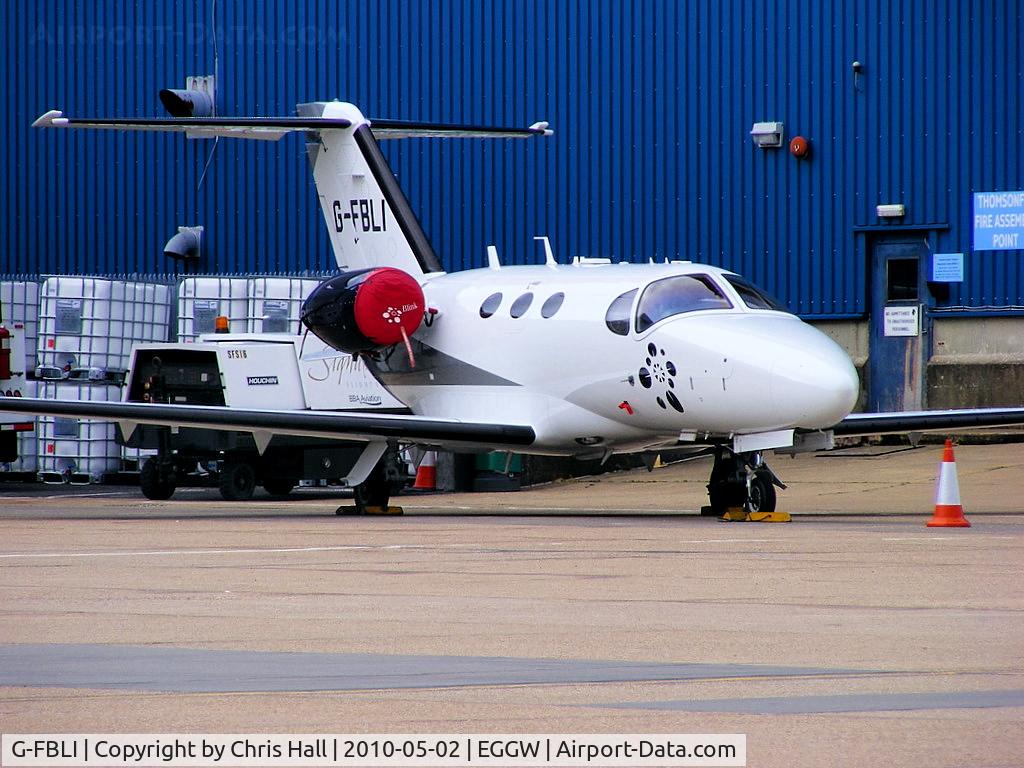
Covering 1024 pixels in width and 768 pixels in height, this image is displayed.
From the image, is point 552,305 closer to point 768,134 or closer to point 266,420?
point 266,420

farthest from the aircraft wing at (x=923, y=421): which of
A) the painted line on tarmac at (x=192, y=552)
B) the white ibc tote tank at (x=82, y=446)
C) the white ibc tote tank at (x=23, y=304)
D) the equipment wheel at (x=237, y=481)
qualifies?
the white ibc tote tank at (x=23, y=304)

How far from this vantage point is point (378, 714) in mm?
5406

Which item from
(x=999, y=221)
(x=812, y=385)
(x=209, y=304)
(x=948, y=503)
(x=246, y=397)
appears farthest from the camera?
(x=999, y=221)

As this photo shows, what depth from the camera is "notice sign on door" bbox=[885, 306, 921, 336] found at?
28.6m

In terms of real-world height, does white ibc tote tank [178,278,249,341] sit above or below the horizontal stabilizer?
below

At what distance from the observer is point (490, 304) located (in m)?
19.1

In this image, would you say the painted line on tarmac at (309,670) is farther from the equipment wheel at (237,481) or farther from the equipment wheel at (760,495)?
the equipment wheel at (237,481)

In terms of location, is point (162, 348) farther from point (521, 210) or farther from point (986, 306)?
point (986, 306)

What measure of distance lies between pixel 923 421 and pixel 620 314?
3256mm

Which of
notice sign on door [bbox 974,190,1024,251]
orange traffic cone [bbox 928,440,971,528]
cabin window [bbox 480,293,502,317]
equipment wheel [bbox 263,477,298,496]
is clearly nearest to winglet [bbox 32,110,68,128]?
cabin window [bbox 480,293,502,317]

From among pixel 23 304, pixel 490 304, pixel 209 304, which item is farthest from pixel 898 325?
pixel 23 304

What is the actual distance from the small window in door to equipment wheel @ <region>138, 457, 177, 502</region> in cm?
1159

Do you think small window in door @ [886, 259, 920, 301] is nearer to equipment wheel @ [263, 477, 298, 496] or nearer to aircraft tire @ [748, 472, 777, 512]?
equipment wheel @ [263, 477, 298, 496]

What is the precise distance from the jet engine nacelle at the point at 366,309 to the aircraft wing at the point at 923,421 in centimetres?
455
